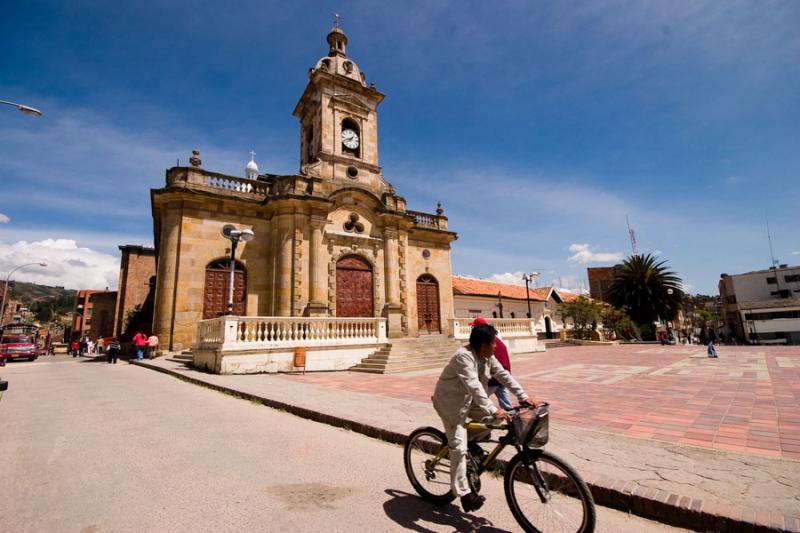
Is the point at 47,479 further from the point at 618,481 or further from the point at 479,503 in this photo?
the point at 618,481

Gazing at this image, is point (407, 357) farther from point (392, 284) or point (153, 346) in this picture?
point (153, 346)

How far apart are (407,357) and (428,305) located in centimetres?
799

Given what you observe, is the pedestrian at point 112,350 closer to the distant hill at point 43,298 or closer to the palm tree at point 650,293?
the palm tree at point 650,293

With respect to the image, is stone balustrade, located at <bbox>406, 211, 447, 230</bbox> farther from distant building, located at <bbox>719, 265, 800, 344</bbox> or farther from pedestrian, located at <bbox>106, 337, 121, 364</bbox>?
distant building, located at <bbox>719, 265, 800, 344</bbox>

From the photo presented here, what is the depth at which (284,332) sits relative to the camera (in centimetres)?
1292

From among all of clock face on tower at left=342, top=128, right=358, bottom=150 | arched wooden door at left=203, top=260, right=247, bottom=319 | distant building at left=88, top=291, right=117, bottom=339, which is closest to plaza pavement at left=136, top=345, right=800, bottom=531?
arched wooden door at left=203, top=260, right=247, bottom=319

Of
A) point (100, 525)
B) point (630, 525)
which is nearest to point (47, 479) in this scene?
point (100, 525)

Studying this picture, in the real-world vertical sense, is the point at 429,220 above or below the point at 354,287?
above

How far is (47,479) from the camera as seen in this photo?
3.63 m

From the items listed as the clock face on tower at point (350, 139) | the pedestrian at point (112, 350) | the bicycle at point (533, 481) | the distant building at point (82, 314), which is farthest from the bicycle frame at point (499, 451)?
the distant building at point (82, 314)

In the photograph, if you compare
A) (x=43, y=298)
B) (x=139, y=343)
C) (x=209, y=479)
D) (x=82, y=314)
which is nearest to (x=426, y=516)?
(x=209, y=479)

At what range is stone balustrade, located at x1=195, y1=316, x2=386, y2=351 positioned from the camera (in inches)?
467

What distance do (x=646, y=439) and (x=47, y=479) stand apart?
642cm

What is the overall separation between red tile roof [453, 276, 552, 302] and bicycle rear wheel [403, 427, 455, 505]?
2925 centimetres
